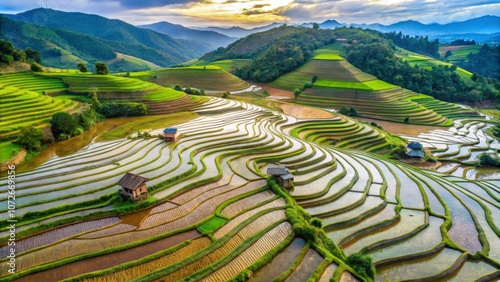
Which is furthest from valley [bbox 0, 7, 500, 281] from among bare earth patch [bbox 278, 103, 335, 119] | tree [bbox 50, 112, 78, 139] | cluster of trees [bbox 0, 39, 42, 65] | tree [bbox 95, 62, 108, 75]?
tree [bbox 95, 62, 108, 75]

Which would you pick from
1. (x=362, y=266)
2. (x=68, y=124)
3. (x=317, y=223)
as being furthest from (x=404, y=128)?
(x=68, y=124)

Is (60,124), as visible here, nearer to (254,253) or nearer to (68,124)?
(68,124)

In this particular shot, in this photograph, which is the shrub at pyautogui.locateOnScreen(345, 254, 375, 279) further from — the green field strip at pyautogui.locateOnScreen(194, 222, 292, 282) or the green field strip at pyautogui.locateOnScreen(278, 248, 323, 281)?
the green field strip at pyautogui.locateOnScreen(194, 222, 292, 282)

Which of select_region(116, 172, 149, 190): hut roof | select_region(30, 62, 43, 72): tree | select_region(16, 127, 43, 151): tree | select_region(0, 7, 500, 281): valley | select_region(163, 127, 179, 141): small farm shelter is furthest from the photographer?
select_region(30, 62, 43, 72): tree

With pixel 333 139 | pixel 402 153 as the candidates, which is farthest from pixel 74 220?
pixel 402 153

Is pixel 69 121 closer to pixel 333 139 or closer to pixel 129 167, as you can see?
pixel 129 167

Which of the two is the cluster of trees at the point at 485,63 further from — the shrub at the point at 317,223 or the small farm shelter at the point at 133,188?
the small farm shelter at the point at 133,188

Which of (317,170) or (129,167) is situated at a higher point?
(129,167)

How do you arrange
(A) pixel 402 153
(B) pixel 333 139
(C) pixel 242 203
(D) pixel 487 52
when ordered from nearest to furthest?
(C) pixel 242 203 → (A) pixel 402 153 → (B) pixel 333 139 → (D) pixel 487 52
